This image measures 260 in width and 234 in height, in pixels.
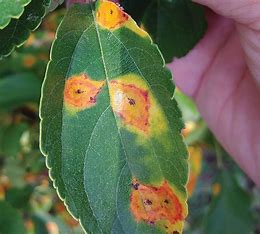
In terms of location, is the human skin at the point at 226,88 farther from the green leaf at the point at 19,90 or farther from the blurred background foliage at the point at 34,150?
the green leaf at the point at 19,90

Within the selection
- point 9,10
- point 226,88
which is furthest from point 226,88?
point 9,10

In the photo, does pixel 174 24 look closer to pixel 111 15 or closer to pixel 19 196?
pixel 111 15

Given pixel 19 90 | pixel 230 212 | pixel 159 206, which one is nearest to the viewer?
pixel 159 206

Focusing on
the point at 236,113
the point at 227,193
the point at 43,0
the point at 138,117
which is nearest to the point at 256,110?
the point at 236,113

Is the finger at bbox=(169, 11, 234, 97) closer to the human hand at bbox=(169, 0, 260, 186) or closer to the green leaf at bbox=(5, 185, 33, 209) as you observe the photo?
the human hand at bbox=(169, 0, 260, 186)

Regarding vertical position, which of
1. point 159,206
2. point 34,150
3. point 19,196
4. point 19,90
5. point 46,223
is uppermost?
point 159,206
